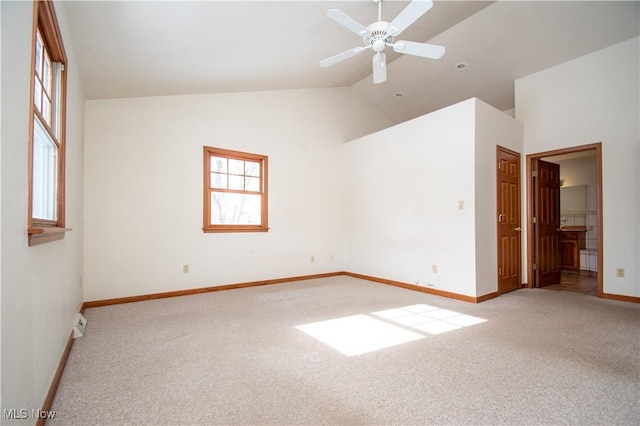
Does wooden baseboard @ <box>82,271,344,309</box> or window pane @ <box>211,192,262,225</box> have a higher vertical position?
window pane @ <box>211,192,262,225</box>

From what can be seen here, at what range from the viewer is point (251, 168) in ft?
16.0

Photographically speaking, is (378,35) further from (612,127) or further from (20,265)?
(612,127)

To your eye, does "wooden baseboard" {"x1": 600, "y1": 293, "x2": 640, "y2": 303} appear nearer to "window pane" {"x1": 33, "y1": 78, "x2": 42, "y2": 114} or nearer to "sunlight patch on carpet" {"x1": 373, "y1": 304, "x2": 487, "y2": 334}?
"sunlight patch on carpet" {"x1": 373, "y1": 304, "x2": 487, "y2": 334}

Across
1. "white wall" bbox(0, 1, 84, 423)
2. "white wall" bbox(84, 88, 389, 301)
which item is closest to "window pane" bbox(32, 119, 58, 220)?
"white wall" bbox(0, 1, 84, 423)

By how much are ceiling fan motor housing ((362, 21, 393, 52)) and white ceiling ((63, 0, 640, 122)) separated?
59 centimetres

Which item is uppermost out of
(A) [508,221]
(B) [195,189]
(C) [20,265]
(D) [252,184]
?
(D) [252,184]

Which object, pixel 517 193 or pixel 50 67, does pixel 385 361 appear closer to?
pixel 50 67

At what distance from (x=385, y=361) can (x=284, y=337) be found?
2.86 ft

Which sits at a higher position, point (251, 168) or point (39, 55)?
point (39, 55)

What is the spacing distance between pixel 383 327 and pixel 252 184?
3.10 m

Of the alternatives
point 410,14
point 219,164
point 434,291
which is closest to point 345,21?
point 410,14

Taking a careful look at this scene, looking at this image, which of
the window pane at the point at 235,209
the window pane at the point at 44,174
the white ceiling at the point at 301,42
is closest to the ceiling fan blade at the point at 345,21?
the white ceiling at the point at 301,42

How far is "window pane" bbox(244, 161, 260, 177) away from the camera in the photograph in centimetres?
484

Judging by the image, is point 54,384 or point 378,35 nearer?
point 54,384
